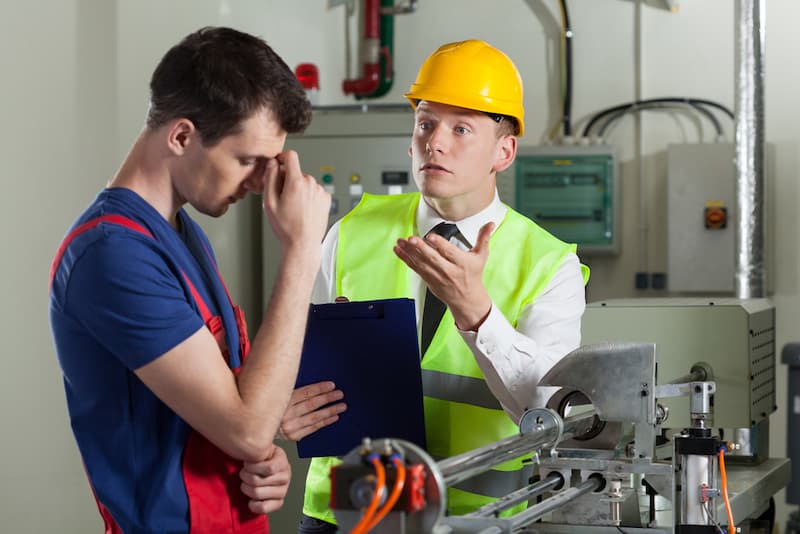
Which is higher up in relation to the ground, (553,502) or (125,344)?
(125,344)

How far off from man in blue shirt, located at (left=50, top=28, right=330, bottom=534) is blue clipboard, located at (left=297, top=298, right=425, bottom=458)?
0.31 m

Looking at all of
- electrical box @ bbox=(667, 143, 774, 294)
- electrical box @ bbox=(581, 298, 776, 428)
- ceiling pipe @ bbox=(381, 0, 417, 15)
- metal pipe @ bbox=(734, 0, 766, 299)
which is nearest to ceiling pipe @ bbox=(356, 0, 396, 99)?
ceiling pipe @ bbox=(381, 0, 417, 15)

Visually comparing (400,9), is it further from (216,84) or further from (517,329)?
(216,84)

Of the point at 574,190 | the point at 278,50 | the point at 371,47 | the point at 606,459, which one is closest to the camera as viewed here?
the point at 606,459

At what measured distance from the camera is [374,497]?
90cm

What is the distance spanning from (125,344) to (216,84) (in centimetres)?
30

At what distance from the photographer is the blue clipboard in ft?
5.00

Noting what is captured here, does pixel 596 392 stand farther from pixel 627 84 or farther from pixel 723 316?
pixel 627 84

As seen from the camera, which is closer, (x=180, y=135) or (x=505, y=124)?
(x=180, y=135)

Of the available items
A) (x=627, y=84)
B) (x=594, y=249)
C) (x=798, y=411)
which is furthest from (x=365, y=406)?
(x=627, y=84)

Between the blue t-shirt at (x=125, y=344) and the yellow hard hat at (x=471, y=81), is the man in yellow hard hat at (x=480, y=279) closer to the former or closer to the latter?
the yellow hard hat at (x=471, y=81)

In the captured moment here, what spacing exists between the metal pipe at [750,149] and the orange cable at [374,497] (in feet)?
9.45

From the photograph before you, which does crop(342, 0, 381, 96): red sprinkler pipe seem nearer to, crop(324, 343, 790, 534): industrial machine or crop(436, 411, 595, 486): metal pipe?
crop(324, 343, 790, 534): industrial machine

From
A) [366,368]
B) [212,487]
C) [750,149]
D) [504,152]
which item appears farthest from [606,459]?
[750,149]
